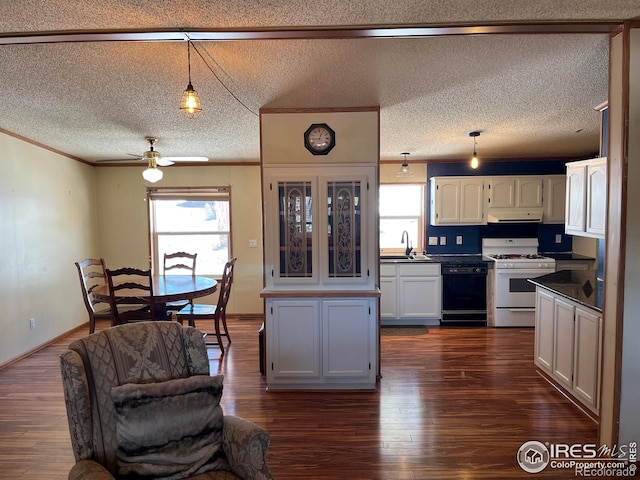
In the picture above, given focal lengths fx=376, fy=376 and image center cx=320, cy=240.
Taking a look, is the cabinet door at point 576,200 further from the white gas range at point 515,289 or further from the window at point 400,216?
the window at point 400,216

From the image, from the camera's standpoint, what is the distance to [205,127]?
3781 millimetres

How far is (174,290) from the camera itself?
12.3 ft

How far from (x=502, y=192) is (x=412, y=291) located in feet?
6.44

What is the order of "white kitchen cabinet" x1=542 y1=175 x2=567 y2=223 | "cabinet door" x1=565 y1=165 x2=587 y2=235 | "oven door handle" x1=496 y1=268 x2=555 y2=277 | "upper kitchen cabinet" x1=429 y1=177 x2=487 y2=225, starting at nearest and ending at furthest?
1. "cabinet door" x1=565 y1=165 x2=587 y2=235
2. "oven door handle" x1=496 y1=268 x2=555 y2=277
3. "white kitchen cabinet" x1=542 y1=175 x2=567 y2=223
4. "upper kitchen cabinet" x1=429 y1=177 x2=487 y2=225

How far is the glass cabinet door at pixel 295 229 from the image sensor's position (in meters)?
3.19

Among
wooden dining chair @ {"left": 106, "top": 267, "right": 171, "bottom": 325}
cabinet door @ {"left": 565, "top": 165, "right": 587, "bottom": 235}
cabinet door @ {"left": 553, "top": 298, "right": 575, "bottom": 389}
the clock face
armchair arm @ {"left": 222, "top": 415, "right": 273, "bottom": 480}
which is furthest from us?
wooden dining chair @ {"left": 106, "top": 267, "right": 171, "bottom": 325}

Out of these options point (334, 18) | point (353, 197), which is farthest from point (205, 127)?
point (334, 18)

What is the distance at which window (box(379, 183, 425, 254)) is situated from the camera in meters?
5.82

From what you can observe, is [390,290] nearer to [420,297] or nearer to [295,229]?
[420,297]

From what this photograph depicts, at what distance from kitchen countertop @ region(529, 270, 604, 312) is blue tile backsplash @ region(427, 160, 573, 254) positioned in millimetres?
1788

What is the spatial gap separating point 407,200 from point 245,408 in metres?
3.97

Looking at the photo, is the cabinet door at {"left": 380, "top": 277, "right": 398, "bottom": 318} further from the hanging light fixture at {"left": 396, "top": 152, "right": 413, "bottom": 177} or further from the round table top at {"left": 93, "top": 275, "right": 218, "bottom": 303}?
the round table top at {"left": 93, "top": 275, "right": 218, "bottom": 303}

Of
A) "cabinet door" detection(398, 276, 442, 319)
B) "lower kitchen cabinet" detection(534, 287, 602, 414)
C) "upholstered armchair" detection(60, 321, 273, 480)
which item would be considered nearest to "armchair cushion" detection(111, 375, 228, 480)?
"upholstered armchair" detection(60, 321, 273, 480)

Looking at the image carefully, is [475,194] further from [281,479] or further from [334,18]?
[281,479]
